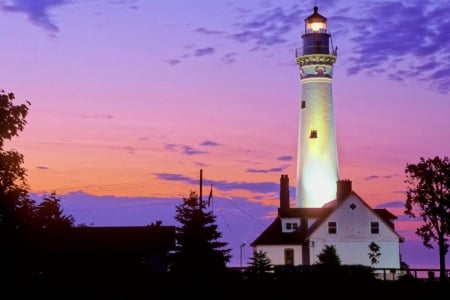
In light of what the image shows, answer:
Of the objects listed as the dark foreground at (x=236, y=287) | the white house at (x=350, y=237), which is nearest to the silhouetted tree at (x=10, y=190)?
the dark foreground at (x=236, y=287)

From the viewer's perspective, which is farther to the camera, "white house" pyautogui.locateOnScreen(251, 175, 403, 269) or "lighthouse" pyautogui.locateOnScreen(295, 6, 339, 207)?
"lighthouse" pyautogui.locateOnScreen(295, 6, 339, 207)

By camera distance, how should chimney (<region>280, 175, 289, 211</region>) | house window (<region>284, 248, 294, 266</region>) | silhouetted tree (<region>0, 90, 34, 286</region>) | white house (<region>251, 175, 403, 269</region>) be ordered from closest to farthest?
1. silhouetted tree (<region>0, 90, 34, 286</region>)
2. white house (<region>251, 175, 403, 269</region>)
3. house window (<region>284, 248, 294, 266</region>)
4. chimney (<region>280, 175, 289, 211</region>)

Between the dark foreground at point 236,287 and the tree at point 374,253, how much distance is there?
79.5ft

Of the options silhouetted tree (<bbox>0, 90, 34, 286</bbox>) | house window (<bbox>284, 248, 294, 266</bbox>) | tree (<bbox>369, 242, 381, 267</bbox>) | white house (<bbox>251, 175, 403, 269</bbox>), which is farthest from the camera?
house window (<bbox>284, 248, 294, 266</bbox>)

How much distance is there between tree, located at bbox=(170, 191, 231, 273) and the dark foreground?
1.25 metres

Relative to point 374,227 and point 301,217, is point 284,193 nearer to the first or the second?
point 301,217

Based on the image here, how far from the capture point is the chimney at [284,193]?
83.8 m

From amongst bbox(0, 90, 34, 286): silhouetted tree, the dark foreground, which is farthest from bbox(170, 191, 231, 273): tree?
bbox(0, 90, 34, 286): silhouetted tree

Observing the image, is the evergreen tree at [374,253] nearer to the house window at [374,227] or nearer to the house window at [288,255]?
the house window at [374,227]

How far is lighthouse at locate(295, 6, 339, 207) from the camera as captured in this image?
85.9 meters

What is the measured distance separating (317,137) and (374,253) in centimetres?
1307

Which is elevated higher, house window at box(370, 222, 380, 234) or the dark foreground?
house window at box(370, 222, 380, 234)

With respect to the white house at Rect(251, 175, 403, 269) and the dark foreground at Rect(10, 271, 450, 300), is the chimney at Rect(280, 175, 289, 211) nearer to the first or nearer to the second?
the white house at Rect(251, 175, 403, 269)

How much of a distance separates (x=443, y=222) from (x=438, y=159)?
5.21 metres
